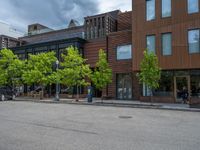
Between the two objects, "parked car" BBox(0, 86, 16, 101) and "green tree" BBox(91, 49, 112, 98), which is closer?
"green tree" BBox(91, 49, 112, 98)

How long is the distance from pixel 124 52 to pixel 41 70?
37.5 feet

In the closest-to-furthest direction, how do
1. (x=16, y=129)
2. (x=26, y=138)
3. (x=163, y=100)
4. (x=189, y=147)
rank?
1. (x=189, y=147)
2. (x=26, y=138)
3. (x=16, y=129)
4. (x=163, y=100)

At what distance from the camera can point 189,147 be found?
716cm

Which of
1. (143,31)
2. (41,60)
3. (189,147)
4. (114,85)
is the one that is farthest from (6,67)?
(189,147)

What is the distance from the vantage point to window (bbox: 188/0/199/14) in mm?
22391

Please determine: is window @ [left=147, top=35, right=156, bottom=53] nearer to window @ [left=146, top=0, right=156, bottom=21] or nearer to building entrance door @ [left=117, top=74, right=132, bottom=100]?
window @ [left=146, top=0, right=156, bottom=21]

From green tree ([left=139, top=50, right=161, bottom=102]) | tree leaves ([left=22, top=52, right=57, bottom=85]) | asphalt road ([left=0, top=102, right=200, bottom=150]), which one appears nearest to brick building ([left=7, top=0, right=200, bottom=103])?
green tree ([left=139, top=50, right=161, bottom=102])

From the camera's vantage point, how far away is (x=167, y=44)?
23688mm

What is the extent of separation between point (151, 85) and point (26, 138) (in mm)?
15335

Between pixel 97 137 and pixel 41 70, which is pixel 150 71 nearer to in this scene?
pixel 97 137

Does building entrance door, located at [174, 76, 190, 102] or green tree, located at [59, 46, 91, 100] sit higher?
green tree, located at [59, 46, 91, 100]

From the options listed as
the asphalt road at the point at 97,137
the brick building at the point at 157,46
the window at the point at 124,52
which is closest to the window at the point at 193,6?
the brick building at the point at 157,46

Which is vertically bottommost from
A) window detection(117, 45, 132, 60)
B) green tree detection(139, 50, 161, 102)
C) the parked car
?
the parked car

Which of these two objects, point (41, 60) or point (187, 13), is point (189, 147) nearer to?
point (187, 13)
